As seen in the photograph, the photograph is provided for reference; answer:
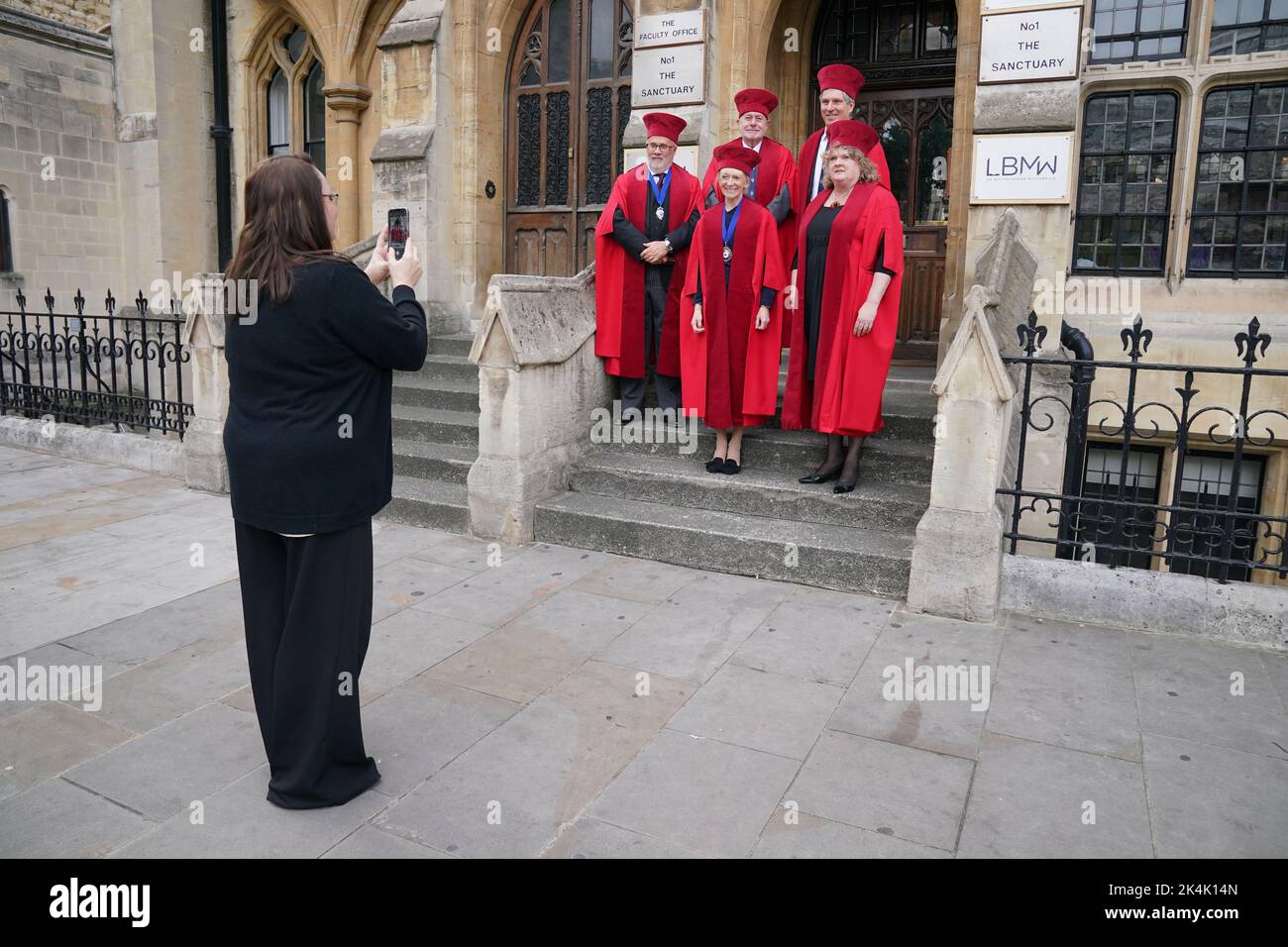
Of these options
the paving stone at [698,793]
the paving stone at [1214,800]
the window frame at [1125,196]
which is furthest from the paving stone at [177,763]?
the window frame at [1125,196]

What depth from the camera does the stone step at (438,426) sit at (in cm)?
755

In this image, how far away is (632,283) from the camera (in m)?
7.02

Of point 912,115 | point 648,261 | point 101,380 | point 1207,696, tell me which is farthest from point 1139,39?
point 101,380

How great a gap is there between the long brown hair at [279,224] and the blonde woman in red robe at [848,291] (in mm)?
3600

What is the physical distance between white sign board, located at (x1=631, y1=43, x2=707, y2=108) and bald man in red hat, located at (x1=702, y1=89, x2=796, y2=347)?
177cm

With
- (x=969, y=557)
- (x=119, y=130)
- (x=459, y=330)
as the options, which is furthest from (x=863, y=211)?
(x=119, y=130)

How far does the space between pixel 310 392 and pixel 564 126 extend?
7.87 meters

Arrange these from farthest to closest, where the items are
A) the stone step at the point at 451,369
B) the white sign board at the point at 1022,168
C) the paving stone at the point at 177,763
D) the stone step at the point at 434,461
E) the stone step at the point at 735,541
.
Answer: the stone step at the point at 451,369
the white sign board at the point at 1022,168
the stone step at the point at 434,461
the stone step at the point at 735,541
the paving stone at the point at 177,763

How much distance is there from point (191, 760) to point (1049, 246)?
6.88 m

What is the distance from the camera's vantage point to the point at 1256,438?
8297mm

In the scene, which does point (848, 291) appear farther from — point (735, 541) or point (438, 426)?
point (438, 426)

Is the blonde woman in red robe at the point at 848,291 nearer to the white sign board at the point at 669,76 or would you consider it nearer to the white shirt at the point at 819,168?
the white shirt at the point at 819,168

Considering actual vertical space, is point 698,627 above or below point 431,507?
below

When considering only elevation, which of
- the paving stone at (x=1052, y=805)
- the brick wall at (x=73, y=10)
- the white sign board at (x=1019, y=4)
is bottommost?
the paving stone at (x=1052, y=805)
